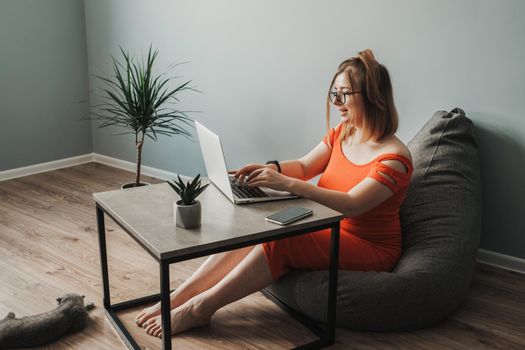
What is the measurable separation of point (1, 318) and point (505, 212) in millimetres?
2196

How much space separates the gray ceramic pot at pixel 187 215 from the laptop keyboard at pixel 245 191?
297 millimetres

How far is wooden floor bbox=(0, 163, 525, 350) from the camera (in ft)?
6.88

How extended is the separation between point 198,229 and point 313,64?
1.64m

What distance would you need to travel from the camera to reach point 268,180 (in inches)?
79.1

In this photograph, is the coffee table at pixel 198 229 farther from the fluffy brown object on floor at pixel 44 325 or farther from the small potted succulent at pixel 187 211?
the fluffy brown object on floor at pixel 44 325

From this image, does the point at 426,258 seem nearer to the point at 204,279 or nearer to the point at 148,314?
the point at 204,279

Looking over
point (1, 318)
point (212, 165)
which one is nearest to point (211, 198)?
point (212, 165)

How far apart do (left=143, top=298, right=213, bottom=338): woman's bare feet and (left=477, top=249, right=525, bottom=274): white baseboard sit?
142 centimetres

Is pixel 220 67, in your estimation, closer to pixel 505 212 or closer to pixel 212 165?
pixel 212 165

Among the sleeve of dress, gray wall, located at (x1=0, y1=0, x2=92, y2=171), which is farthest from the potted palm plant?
the sleeve of dress

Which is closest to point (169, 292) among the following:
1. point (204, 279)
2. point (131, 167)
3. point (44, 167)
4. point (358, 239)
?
point (204, 279)

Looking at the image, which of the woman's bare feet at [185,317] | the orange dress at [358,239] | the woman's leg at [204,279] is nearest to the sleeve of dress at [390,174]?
the orange dress at [358,239]

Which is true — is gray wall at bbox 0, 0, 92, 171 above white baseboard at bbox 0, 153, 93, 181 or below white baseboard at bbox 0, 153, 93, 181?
above

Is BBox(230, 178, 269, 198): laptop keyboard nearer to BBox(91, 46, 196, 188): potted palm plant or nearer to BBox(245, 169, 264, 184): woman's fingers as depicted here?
BBox(245, 169, 264, 184): woman's fingers
